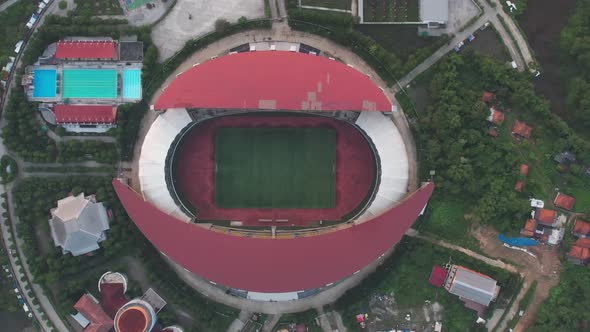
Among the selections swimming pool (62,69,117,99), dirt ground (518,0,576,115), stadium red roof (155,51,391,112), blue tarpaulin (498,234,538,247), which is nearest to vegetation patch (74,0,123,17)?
swimming pool (62,69,117,99)

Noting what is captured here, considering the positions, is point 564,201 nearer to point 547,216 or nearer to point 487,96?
point 547,216

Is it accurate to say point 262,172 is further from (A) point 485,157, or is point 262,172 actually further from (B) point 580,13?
(B) point 580,13

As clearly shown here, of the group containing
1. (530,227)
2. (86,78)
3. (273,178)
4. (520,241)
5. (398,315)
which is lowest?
(398,315)

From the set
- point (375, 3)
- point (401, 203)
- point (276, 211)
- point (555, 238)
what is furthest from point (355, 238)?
point (375, 3)

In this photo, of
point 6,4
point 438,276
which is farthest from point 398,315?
point 6,4

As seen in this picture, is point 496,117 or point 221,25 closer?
point 496,117

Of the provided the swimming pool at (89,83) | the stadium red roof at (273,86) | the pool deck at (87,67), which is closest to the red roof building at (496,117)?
the stadium red roof at (273,86)

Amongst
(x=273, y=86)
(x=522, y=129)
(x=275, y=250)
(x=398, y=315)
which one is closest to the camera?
(x=275, y=250)
